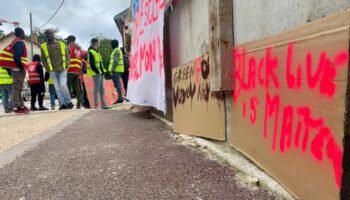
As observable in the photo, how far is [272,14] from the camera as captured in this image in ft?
7.02

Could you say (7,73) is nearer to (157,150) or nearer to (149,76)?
(149,76)

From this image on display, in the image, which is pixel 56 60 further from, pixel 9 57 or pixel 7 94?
pixel 7 94

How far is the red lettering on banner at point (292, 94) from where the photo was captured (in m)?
1.49

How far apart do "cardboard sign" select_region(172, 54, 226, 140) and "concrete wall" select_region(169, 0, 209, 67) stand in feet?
0.52

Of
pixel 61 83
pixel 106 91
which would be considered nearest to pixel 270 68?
pixel 61 83

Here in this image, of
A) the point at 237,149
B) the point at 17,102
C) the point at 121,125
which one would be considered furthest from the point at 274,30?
the point at 17,102

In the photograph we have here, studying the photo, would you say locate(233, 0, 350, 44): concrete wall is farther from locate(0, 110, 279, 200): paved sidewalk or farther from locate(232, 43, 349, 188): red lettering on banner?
locate(0, 110, 279, 200): paved sidewalk

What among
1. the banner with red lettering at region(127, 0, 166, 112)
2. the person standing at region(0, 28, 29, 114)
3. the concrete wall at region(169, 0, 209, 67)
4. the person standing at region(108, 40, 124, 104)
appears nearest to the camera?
the concrete wall at region(169, 0, 209, 67)

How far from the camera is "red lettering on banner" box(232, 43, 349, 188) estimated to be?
4.89 feet

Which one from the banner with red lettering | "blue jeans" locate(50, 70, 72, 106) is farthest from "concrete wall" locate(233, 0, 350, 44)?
"blue jeans" locate(50, 70, 72, 106)

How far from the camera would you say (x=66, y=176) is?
2828 millimetres

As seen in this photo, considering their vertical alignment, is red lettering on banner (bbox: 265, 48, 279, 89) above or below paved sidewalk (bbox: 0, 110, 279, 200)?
above

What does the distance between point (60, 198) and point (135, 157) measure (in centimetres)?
106

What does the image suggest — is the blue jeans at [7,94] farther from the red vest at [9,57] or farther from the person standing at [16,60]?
the red vest at [9,57]
